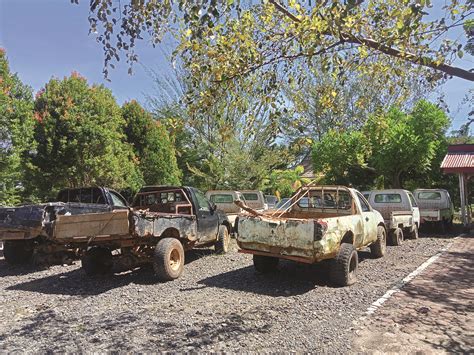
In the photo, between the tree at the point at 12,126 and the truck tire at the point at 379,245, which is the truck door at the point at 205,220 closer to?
the truck tire at the point at 379,245

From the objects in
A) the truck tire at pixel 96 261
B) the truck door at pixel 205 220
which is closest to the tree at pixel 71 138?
the truck door at pixel 205 220

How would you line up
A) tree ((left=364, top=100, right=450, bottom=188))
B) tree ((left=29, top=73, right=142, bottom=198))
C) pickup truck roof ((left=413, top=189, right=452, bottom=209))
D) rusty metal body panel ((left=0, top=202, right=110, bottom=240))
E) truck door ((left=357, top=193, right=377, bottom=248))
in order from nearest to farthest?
rusty metal body panel ((left=0, top=202, right=110, bottom=240)) < truck door ((left=357, top=193, right=377, bottom=248)) < tree ((left=29, top=73, right=142, bottom=198)) < pickup truck roof ((left=413, top=189, right=452, bottom=209)) < tree ((left=364, top=100, right=450, bottom=188))

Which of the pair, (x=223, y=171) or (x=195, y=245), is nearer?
(x=195, y=245)

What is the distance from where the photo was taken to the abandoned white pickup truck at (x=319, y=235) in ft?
23.2

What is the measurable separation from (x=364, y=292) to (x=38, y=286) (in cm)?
594

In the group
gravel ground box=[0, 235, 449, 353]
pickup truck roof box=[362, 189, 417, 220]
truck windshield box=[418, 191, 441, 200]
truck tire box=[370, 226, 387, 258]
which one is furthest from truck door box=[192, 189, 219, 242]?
truck windshield box=[418, 191, 441, 200]

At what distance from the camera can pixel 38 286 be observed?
26.3 ft

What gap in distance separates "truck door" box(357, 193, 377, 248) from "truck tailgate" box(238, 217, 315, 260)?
7.26 ft

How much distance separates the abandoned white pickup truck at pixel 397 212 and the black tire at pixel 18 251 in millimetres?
9657

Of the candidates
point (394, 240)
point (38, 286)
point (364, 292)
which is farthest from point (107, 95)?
point (364, 292)

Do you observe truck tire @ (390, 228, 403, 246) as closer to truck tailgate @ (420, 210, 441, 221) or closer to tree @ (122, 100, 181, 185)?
truck tailgate @ (420, 210, 441, 221)

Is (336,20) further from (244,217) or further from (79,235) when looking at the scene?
(79,235)

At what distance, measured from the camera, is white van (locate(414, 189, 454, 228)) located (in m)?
16.2

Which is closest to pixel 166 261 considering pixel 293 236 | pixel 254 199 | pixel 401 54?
pixel 293 236
